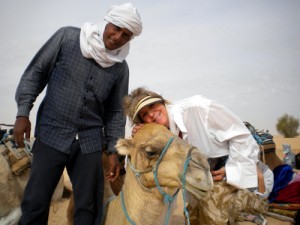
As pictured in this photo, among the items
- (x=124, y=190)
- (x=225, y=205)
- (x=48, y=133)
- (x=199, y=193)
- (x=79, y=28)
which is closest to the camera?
(x=199, y=193)

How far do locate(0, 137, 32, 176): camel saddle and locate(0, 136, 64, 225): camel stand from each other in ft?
0.17

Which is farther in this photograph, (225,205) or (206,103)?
(225,205)

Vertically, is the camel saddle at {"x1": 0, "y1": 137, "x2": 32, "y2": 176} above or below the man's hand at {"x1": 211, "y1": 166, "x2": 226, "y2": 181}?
below

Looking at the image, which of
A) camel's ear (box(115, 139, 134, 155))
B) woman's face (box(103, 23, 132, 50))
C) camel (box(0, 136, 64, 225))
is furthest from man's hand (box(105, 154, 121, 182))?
camel (box(0, 136, 64, 225))

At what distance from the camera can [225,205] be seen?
3.65 metres

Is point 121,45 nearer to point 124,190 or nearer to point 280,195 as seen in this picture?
point 124,190

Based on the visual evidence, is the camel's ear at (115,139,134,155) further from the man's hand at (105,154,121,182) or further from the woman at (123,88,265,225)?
the man's hand at (105,154,121,182)

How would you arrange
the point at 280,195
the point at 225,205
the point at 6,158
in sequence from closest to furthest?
the point at 225,205
the point at 6,158
the point at 280,195

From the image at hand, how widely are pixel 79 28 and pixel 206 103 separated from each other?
166 cm

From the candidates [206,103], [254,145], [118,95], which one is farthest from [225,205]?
[118,95]

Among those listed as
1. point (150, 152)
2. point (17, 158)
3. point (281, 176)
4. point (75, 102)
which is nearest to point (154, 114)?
point (150, 152)

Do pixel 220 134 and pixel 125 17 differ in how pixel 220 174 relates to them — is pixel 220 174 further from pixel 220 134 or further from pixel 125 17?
pixel 125 17

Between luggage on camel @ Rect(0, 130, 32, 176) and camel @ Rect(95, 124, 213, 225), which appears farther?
luggage on camel @ Rect(0, 130, 32, 176)

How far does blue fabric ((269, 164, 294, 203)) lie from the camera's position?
5410 mm
